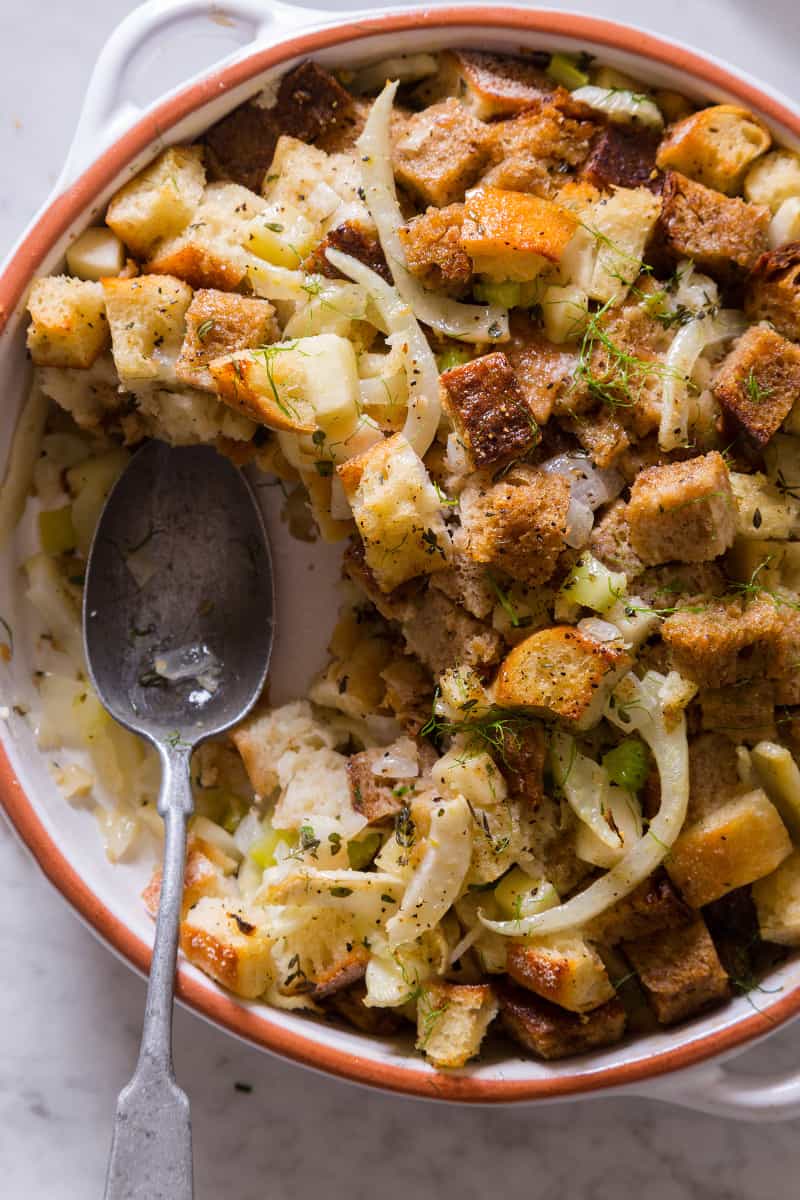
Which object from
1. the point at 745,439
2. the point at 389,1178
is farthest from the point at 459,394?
the point at 389,1178

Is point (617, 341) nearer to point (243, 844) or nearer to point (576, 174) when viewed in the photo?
point (576, 174)

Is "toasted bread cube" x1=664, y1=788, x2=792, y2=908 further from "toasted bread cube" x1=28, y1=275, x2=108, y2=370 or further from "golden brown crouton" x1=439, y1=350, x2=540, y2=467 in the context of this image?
"toasted bread cube" x1=28, y1=275, x2=108, y2=370

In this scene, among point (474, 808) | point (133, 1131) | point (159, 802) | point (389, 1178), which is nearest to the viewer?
point (133, 1131)

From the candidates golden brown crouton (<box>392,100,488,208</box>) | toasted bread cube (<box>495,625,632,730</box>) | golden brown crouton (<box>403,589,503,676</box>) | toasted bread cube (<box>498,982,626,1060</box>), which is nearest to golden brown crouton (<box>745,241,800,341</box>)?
golden brown crouton (<box>392,100,488,208</box>)

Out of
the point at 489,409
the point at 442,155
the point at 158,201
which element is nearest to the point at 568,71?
the point at 442,155

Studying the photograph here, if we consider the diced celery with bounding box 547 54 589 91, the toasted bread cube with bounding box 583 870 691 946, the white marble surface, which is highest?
the diced celery with bounding box 547 54 589 91

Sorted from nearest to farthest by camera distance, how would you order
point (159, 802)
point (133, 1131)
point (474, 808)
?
point (133, 1131) < point (474, 808) < point (159, 802)

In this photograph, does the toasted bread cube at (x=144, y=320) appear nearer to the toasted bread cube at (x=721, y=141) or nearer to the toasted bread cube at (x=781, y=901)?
the toasted bread cube at (x=721, y=141)

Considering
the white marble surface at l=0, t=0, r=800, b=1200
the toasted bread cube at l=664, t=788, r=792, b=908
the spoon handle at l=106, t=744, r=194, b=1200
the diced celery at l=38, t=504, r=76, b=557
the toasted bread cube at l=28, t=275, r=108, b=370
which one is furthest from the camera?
the white marble surface at l=0, t=0, r=800, b=1200
